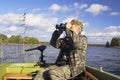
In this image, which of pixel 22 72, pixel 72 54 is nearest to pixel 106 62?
pixel 22 72

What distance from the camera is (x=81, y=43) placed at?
5.42 metres

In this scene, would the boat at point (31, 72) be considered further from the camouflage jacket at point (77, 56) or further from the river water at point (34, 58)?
the river water at point (34, 58)

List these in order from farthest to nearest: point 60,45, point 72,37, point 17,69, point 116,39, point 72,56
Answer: point 116,39 → point 17,69 → point 60,45 → point 72,56 → point 72,37

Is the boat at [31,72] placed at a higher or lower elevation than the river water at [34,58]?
higher

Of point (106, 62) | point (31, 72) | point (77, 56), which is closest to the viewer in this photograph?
point (77, 56)

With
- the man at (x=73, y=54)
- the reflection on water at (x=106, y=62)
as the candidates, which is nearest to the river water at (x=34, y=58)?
the reflection on water at (x=106, y=62)

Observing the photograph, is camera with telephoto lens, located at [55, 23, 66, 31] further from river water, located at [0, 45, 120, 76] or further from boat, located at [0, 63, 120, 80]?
river water, located at [0, 45, 120, 76]

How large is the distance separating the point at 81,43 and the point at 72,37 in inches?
10.6

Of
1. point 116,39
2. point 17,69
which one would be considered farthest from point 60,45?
point 116,39

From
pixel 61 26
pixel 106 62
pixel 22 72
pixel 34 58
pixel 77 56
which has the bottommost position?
pixel 106 62

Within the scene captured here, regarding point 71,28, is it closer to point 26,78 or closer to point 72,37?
point 72,37

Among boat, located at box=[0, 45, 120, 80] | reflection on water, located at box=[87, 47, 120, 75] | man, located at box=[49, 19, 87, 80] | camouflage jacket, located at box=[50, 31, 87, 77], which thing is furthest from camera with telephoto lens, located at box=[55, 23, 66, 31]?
reflection on water, located at box=[87, 47, 120, 75]

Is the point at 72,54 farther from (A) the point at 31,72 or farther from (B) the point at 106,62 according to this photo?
(B) the point at 106,62

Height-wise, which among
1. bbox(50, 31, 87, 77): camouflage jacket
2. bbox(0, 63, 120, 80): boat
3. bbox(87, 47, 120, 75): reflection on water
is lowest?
bbox(87, 47, 120, 75): reflection on water
